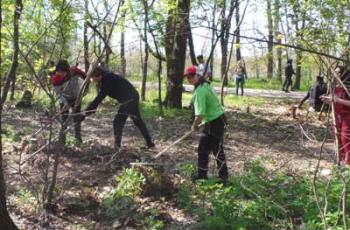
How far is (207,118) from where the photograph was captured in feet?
18.4

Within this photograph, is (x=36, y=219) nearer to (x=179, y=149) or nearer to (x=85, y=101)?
(x=179, y=149)

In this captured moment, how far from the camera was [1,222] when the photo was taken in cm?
371

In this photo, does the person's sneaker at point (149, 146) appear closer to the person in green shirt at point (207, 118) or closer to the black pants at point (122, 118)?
the black pants at point (122, 118)

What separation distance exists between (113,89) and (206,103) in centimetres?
201

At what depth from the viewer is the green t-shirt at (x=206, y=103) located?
17.8 ft

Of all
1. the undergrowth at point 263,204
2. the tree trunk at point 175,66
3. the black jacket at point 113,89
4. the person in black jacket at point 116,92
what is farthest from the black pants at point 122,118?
the tree trunk at point 175,66

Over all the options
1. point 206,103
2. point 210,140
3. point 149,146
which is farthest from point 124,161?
point 206,103

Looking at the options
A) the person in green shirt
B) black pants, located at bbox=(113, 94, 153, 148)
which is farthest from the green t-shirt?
black pants, located at bbox=(113, 94, 153, 148)

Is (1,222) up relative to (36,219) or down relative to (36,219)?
up

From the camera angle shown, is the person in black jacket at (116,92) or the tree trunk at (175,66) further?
the tree trunk at (175,66)

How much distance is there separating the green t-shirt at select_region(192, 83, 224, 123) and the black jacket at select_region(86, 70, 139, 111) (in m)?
1.83

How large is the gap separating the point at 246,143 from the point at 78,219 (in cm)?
481

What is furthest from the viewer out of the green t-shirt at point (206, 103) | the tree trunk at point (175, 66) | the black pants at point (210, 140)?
the tree trunk at point (175, 66)

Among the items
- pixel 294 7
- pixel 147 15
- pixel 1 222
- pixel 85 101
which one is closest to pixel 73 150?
pixel 1 222
